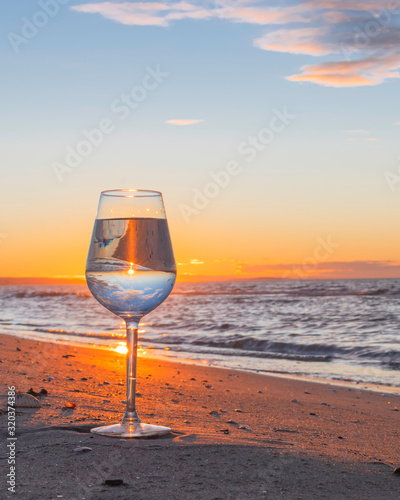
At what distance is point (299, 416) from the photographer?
16.6 ft

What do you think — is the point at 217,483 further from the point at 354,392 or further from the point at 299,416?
the point at 354,392

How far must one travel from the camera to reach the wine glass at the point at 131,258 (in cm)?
274

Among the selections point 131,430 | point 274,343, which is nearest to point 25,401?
point 131,430

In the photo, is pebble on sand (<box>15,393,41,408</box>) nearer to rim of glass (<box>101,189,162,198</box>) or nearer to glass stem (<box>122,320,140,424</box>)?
glass stem (<box>122,320,140,424</box>)

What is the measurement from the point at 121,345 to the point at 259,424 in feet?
34.8

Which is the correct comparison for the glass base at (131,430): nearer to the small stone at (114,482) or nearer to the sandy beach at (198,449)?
the sandy beach at (198,449)

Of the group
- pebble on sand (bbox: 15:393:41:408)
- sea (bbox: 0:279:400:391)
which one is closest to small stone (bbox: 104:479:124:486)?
pebble on sand (bbox: 15:393:41:408)

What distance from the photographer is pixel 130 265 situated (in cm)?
273

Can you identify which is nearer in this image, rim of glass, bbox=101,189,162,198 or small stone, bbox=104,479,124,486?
small stone, bbox=104,479,124,486

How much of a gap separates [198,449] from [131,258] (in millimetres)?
962

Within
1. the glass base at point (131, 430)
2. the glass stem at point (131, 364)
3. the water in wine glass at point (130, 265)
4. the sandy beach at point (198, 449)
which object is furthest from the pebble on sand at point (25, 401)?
the water in wine glass at point (130, 265)

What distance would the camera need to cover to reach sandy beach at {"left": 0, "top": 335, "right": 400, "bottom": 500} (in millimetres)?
2262

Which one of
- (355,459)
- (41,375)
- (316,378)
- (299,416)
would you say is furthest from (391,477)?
(316,378)

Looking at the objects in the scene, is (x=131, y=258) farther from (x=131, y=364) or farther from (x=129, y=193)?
(x=131, y=364)
